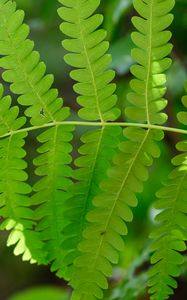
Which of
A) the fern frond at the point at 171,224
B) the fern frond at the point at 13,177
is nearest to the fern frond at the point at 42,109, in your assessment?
the fern frond at the point at 13,177

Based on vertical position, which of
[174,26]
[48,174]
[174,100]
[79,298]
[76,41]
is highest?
[174,26]

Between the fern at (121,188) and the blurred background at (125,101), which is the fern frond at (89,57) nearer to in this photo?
the fern at (121,188)

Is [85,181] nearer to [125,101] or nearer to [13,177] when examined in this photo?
[13,177]

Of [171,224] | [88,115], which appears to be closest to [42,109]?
[88,115]

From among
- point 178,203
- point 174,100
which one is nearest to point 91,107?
point 178,203

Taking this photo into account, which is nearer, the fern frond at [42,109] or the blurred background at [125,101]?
the fern frond at [42,109]

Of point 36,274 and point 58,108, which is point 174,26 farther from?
point 36,274

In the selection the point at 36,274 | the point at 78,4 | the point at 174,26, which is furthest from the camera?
the point at 36,274
